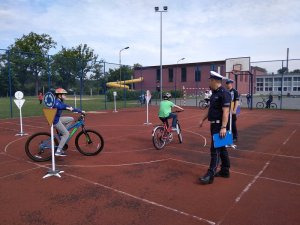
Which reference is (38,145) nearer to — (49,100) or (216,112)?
(49,100)

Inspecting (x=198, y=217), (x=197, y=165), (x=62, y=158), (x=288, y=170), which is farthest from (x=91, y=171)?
(x=288, y=170)

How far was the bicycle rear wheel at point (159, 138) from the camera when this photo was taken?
7.64m

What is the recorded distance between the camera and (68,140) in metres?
6.60

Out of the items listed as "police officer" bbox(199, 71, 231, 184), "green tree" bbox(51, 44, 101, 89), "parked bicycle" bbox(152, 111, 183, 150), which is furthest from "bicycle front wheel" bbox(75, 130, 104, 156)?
"green tree" bbox(51, 44, 101, 89)

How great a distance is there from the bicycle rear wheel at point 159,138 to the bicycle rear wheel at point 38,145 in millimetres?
2562

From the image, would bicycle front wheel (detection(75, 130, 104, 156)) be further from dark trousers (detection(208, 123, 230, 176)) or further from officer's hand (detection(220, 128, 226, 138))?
officer's hand (detection(220, 128, 226, 138))

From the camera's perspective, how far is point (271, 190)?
474 cm

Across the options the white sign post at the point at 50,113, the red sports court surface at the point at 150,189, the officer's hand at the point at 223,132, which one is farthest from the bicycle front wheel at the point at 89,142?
the officer's hand at the point at 223,132

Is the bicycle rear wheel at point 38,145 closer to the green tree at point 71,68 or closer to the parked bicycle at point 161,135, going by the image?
the parked bicycle at point 161,135

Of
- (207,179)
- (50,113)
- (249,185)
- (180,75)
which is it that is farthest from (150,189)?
(180,75)

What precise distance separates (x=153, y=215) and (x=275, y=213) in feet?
5.53

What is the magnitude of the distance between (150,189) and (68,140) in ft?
8.92

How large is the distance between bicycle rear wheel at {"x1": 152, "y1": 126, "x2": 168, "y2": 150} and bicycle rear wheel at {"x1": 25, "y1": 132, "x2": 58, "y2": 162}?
256cm

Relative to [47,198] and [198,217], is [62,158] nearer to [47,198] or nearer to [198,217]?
[47,198]
